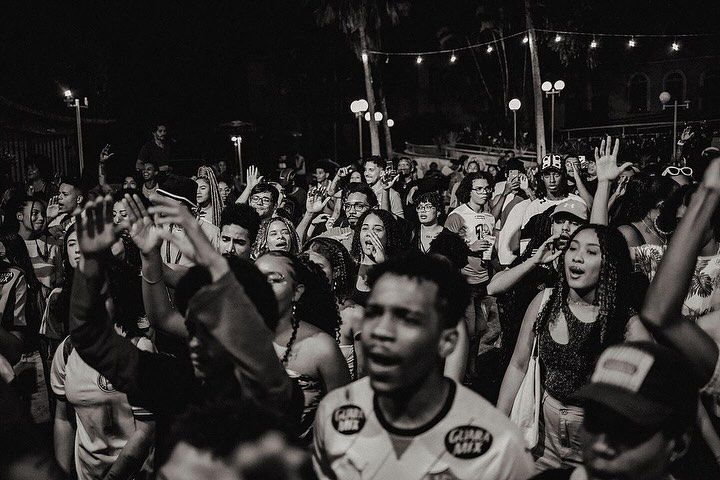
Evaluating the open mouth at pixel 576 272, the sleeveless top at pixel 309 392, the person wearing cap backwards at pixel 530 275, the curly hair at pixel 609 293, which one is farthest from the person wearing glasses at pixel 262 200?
the sleeveless top at pixel 309 392

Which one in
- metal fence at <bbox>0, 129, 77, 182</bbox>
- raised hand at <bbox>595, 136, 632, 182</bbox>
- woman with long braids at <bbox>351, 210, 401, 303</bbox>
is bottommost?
woman with long braids at <bbox>351, 210, 401, 303</bbox>

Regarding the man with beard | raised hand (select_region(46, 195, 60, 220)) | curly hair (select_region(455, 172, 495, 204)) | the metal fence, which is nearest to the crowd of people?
raised hand (select_region(46, 195, 60, 220))

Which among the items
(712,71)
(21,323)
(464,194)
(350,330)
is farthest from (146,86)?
(712,71)

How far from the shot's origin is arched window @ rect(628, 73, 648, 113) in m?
53.4

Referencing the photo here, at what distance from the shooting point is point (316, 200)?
26.5 ft

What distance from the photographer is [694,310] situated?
16.0 feet

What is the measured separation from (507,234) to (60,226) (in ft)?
15.7

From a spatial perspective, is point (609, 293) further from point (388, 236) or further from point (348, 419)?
point (388, 236)

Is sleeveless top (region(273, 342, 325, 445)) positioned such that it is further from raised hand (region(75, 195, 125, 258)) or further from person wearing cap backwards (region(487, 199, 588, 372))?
person wearing cap backwards (region(487, 199, 588, 372))

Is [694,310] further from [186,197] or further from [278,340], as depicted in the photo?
[186,197]

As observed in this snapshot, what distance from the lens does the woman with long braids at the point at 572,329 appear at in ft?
12.9

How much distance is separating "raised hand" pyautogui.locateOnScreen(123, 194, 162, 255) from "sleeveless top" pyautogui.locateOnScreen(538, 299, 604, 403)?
84.6 inches

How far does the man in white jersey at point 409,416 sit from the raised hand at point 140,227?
0.99m

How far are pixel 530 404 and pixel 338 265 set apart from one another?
1.84 m
